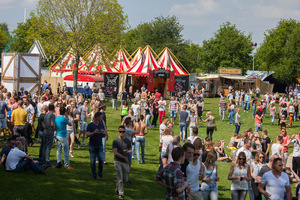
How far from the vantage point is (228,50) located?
70.2 m

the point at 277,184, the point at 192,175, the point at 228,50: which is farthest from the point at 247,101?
the point at 228,50

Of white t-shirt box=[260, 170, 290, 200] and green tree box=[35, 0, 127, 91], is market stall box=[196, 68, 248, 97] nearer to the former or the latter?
green tree box=[35, 0, 127, 91]

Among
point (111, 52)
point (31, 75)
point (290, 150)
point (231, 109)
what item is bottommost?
point (290, 150)

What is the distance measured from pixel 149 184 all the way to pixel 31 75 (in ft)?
50.8

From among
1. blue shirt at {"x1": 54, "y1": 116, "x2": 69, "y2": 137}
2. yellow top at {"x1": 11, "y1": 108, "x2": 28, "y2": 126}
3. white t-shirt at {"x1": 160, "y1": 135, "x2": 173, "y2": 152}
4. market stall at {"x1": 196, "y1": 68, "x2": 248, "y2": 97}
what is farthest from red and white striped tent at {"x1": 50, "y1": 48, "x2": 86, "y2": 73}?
white t-shirt at {"x1": 160, "y1": 135, "x2": 173, "y2": 152}

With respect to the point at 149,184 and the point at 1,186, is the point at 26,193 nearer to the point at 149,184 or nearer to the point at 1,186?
the point at 1,186

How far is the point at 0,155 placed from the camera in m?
9.99

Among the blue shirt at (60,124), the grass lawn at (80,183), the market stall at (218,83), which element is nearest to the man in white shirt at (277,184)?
the grass lawn at (80,183)

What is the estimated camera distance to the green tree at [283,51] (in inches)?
2143

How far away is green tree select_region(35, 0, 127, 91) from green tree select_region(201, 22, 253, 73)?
136 ft

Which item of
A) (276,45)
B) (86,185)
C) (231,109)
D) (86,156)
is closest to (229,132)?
(231,109)

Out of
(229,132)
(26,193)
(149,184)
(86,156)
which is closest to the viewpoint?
(26,193)

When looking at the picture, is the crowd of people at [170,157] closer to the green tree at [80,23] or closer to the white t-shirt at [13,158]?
the white t-shirt at [13,158]

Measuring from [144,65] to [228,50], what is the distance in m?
38.3
